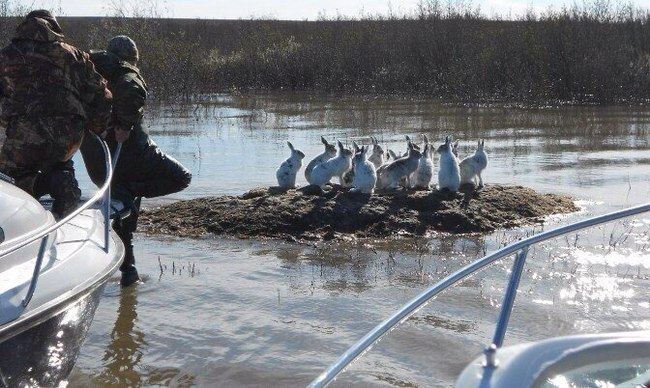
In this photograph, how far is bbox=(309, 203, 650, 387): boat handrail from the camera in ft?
12.2

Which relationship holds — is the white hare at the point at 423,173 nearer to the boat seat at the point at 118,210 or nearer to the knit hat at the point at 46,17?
the boat seat at the point at 118,210

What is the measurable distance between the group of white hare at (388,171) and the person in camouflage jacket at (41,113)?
5.15 metres

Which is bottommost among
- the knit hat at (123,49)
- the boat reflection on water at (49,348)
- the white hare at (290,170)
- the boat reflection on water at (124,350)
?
the boat reflection on water at (124,350)

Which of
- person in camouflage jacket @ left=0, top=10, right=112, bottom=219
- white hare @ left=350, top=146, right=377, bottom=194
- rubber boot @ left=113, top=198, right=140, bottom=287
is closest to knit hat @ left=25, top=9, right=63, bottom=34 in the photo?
person in camouflage jacket @ left=0, top=10, right=112, bottom=219

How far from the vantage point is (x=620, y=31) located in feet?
121

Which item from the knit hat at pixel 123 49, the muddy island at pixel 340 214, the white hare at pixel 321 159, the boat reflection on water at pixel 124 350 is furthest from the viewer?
the white hare at pixel 321 159

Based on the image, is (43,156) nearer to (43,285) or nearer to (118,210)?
(118,210)

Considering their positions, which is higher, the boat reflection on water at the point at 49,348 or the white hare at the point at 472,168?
the white hare at the point at 472,168

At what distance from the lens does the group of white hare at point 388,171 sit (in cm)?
1211

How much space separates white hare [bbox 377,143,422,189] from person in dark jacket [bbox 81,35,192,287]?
3721 millimetres

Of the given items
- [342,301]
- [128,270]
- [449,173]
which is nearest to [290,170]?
[449,173]

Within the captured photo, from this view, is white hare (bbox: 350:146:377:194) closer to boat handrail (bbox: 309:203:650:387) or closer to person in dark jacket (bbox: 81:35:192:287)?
person in dark jacket (bbox: 81:35:192:287)

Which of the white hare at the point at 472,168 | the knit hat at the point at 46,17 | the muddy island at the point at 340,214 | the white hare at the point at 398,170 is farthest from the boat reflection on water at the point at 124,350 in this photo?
the white hare at the point at 472,168

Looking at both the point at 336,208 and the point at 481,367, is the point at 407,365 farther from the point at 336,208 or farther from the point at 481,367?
the point at 336,208
